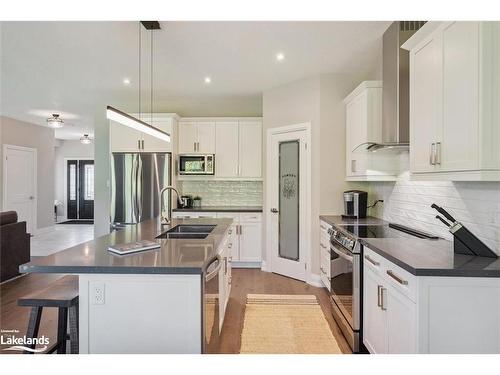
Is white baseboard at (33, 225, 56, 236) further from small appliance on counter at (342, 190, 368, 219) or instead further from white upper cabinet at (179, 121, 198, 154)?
small appliance on counter at (342, 190, 368, 219)

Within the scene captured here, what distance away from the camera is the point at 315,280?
4160mm

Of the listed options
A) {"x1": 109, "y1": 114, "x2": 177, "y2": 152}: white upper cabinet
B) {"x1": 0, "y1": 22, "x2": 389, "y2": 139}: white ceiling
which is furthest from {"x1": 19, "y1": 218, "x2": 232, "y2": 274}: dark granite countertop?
{"x1": 109, "y1": 114, "x2": 177, "y2": 152}: white upper cabinet

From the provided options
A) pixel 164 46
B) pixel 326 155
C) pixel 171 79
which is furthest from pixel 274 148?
pixel 164 46

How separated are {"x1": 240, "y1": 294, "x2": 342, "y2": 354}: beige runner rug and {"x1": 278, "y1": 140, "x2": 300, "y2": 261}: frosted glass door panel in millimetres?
921

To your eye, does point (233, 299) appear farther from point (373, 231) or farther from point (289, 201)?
point (373, 231)

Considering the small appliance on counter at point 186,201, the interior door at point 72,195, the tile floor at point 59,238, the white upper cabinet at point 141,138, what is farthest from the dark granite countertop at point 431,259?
the interior door at point 72,195

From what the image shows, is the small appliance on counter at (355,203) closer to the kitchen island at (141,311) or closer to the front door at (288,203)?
the front door at (288,203)

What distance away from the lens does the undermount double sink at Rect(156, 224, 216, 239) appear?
9.63 ft

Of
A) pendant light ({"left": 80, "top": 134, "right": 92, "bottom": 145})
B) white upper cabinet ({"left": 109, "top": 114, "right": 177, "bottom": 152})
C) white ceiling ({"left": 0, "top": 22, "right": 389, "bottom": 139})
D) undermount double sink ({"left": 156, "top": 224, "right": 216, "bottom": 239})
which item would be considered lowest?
undermount double sink ({"left": 156, "top": 224, "right": 216, "bottom": 239})

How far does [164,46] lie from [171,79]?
112 cm

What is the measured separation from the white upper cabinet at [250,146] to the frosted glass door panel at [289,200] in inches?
29.6

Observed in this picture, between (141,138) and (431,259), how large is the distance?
4.53 metres

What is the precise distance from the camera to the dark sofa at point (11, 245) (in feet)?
13.2

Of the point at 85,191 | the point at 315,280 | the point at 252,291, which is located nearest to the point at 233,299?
the point at 252,291
